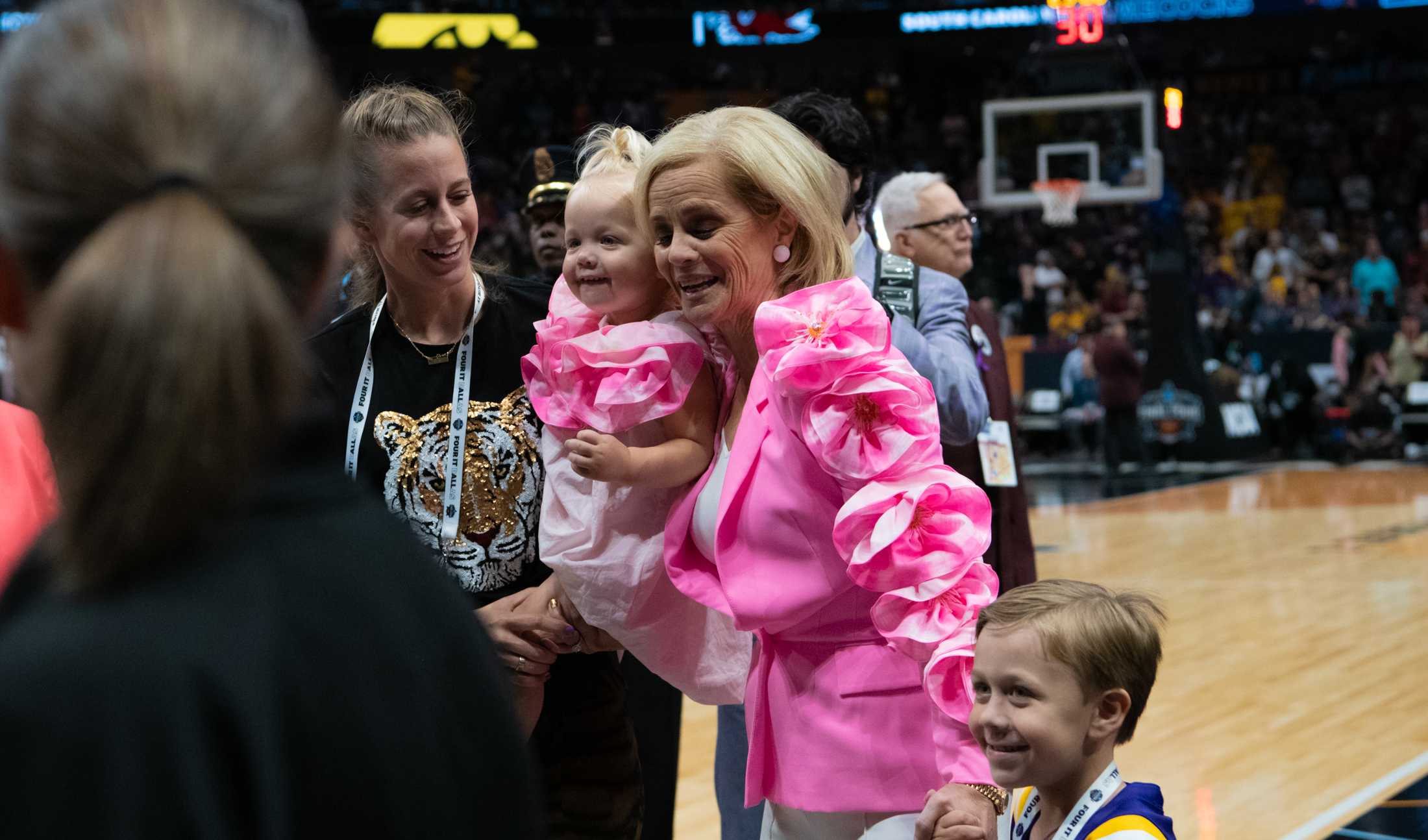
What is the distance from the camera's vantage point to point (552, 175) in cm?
340

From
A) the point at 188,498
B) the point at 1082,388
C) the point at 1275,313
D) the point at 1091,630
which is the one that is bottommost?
the point at 1082,388

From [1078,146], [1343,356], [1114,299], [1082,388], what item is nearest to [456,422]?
[1078,146]

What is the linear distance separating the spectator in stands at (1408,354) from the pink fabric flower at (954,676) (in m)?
14.6

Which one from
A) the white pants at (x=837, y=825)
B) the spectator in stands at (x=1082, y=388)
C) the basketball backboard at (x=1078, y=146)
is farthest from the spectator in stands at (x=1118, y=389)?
the white pants at (x=837, y=825)

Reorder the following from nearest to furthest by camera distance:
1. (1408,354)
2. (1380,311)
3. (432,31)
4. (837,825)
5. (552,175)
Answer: (837,825), (552,175), (1408,354), (1380,311), (432,31)

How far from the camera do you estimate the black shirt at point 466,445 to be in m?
2.11

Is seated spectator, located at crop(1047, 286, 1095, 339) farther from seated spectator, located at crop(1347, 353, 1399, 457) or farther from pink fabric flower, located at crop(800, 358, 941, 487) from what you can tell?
pink fabric flower, located at crop(800, 358, 941, 487)

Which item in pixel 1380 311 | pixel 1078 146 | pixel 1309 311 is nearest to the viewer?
pixel 1078 146

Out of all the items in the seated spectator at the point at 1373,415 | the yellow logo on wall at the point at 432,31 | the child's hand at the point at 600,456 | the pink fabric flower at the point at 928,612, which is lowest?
the seated spectator at the point at 1373,415

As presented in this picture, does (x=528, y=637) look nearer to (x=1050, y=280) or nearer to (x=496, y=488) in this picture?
(x=496, y=488)

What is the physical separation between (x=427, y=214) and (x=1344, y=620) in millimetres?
6321

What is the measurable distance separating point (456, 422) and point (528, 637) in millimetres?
318

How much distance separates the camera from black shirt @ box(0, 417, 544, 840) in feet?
2.26

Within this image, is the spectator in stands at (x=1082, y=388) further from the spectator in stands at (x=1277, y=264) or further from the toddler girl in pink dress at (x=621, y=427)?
the toddler girl in pink dress at (x=621, y=427)
